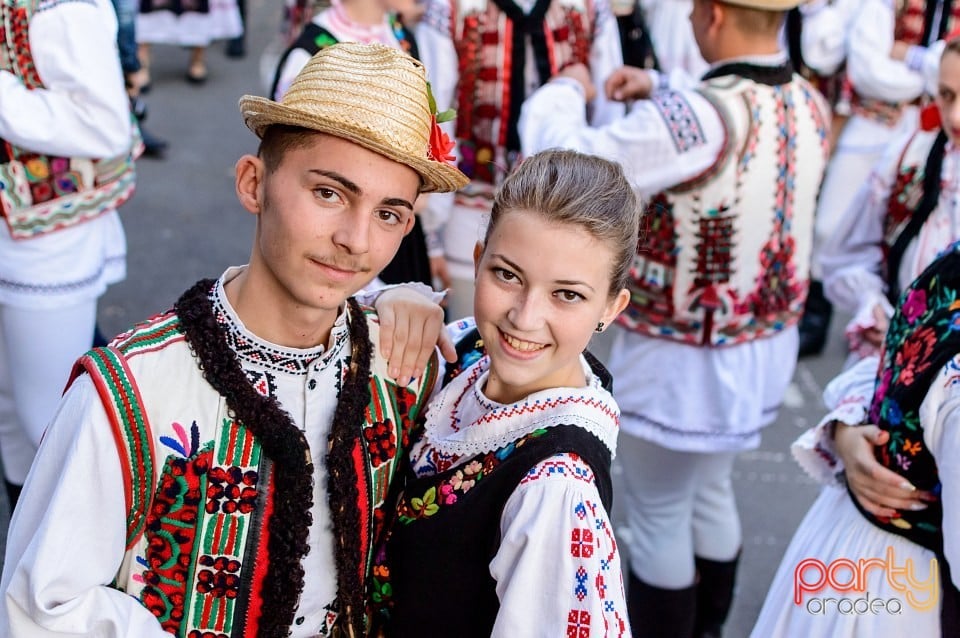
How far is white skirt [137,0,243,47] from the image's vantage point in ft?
24.3

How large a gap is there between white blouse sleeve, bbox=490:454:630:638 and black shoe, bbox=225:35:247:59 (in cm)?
810

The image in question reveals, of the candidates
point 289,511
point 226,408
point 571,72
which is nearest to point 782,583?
point 289,511

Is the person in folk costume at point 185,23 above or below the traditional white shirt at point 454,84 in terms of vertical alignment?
below

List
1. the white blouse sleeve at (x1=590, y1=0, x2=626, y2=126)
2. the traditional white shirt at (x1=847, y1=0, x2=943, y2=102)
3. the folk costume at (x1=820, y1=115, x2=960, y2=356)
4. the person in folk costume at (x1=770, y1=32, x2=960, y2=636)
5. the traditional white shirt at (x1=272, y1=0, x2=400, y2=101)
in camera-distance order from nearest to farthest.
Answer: the person in folk costume at (x1=770, y1=32, x2=960, y2=636), the folk costume at (x1=820, y1=115, x2=960, y2=356), the traditional white shirt at (x1=272, y1=0, x2=400, y2=101), the white blouse sleeve at (x1=590, y1=0, x2=626, y2=126), the traditional white shirt at (x1=847, y1=0, x2=943, y2=102)

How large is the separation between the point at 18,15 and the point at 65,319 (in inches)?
32.5

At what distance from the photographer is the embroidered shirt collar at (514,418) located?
158 centimetres

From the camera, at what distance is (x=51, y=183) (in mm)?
2707

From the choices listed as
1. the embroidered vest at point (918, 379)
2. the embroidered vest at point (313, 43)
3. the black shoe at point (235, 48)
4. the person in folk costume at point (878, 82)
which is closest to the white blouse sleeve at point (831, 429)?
the embroidered vest at point (918, 379)

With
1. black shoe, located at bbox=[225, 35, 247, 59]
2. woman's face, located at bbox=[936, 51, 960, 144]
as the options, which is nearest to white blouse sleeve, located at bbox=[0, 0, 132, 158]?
woman's face, located at bbox=[936, 51, 960, 144]

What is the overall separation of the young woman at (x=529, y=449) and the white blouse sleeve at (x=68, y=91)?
145cm

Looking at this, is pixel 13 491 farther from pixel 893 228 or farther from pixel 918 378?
pixel 893 228

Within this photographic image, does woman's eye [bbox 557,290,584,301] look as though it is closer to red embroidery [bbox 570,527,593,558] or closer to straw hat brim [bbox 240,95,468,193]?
straw hat brim [bbox 240,95,468,193]

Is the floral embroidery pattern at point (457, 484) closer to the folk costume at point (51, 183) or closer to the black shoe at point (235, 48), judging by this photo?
the folk costume at point (51, 183)

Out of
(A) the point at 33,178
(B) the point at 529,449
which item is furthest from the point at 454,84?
(B) the point at 529,449
